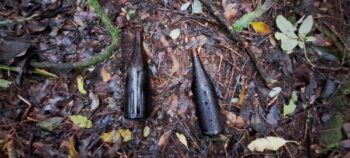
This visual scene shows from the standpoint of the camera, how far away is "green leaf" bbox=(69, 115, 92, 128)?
296 cm

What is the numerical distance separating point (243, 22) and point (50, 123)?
185 cm

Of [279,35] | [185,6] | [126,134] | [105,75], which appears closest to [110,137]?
[126,134]

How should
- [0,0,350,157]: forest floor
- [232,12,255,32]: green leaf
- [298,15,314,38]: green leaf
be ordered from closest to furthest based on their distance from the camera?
1. [0,0,350,157]: forest floor
2. [298,15,314,38]: green leaf
3. [232,12,255,32]: green leaf

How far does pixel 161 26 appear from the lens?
3.22 metres

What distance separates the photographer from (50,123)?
9.64 feet

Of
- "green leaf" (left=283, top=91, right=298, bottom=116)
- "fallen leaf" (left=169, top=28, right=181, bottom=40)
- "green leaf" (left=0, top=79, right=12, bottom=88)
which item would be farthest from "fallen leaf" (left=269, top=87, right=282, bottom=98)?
"green leaf" (left=0, top=79, right=12, bottom=88)

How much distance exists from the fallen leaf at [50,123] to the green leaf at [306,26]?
216 cm

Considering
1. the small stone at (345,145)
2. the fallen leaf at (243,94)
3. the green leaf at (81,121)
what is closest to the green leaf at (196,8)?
the fallen leaf at (243,94)

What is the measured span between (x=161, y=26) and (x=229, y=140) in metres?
1.17

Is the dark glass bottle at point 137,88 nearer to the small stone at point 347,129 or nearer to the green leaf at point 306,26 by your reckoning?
the green leaf at point 306,26

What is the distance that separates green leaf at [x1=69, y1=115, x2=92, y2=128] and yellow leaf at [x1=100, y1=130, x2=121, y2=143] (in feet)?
0.50

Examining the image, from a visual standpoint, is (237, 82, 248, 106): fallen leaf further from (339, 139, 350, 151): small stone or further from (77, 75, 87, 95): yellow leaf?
(77, 75, 87, 95): yellow leaf

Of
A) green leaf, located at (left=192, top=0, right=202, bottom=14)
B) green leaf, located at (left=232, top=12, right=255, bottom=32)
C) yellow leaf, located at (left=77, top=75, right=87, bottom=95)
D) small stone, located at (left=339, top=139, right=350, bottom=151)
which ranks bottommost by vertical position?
small stone, located at (left=339, top=139, right=350, bottom=151)

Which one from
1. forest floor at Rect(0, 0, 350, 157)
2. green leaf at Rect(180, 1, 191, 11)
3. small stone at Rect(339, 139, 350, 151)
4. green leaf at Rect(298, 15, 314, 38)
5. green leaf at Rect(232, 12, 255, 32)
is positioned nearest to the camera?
small stone at Rect(339, 139, 350, 151)
